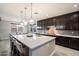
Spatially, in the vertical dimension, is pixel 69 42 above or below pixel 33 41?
below

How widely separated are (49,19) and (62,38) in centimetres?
270

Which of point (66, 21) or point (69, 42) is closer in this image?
point (69, 42)

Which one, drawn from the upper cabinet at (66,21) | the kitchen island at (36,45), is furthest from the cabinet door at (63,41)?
the kitchen island at (36,45)

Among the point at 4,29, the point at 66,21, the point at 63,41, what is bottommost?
the point at 63,41

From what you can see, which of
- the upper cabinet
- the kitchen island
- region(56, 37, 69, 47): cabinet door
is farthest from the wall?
the kitchen island

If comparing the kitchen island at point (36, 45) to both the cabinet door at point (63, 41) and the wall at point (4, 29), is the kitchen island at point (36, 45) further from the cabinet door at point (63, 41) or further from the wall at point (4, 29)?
the wall at point (4, 29)

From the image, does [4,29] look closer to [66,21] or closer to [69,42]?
[66,21]

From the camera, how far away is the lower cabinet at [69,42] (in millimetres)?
4824

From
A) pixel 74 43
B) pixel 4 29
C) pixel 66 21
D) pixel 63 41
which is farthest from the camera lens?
pixel 4 29

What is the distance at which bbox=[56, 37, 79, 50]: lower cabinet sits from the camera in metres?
4.82

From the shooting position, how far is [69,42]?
17.3 ft

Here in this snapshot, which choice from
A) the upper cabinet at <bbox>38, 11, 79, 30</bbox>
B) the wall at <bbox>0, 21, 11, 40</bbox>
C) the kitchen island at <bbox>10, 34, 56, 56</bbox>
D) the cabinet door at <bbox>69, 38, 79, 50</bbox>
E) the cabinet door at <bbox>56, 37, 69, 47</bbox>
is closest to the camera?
the kitchen island at <bbox>10, 34, 56, 56</bbox>

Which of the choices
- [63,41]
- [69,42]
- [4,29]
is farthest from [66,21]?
[4,29]

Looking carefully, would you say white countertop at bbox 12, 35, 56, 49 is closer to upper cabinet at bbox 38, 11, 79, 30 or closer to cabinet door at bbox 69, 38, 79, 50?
cabinet door at bbox 69, 38, 79, 50
